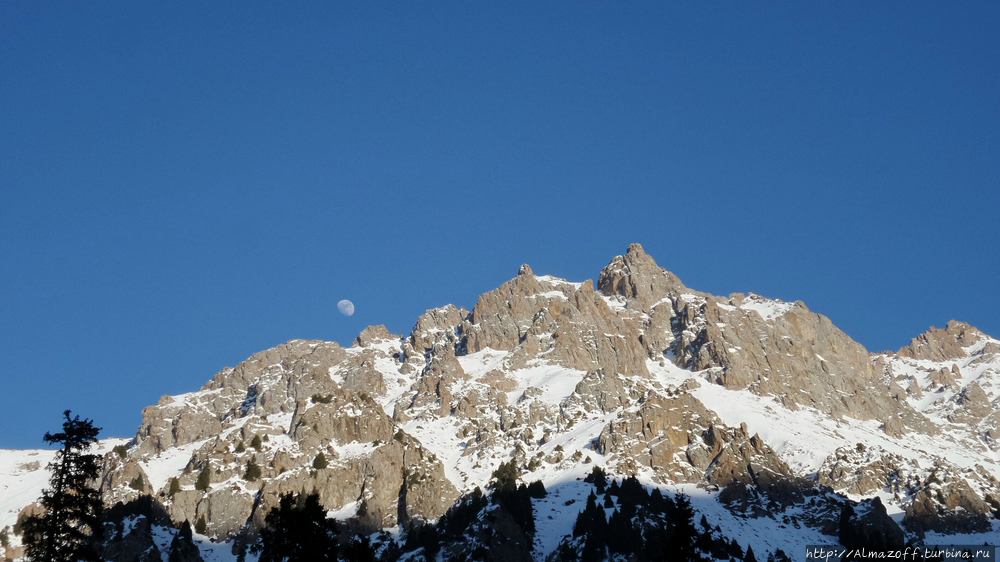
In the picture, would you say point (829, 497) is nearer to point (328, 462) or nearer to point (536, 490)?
point (536, 490)

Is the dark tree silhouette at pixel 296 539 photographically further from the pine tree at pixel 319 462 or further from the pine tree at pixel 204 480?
the pine tree at pixel 204 480

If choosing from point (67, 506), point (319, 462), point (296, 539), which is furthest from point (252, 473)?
point (67, 506)

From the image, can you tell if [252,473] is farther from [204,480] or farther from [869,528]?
[869,528]

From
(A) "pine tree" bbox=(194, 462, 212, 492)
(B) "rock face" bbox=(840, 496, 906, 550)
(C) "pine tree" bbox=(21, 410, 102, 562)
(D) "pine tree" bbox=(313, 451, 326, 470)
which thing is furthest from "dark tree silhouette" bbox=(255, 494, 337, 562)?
(A) "pine tree" bbox=(194, 462, 212, 492)

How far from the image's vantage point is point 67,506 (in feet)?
164

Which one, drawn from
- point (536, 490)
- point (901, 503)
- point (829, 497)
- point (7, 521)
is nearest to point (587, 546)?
point (536, 490)

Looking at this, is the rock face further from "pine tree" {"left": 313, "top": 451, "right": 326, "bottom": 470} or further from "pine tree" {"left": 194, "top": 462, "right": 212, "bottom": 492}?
"pine tree" {"left": 194, "top": 462, "right": 212, "bottom": 492}

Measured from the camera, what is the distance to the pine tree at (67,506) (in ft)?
163

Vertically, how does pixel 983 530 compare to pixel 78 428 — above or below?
above

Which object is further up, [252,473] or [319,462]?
[319,462]

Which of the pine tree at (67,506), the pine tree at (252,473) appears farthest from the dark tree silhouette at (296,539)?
the pine tree at (252,473)

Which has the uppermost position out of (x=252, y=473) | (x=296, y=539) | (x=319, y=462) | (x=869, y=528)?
(x=319, y=462)

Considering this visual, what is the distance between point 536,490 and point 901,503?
231ft

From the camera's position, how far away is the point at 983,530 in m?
188
